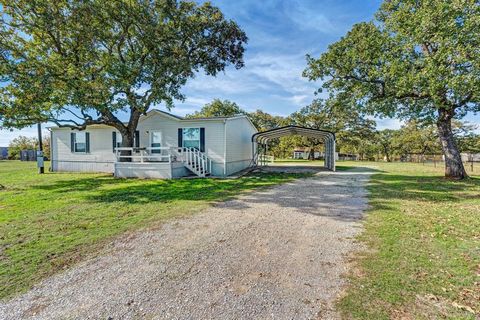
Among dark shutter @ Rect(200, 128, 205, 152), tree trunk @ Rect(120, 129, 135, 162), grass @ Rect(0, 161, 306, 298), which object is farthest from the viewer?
dark shutter @ Rect(200, 128, 205, 152)

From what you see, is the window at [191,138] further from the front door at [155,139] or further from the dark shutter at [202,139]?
the front door at [155,139]

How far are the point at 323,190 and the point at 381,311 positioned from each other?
704 centimetres

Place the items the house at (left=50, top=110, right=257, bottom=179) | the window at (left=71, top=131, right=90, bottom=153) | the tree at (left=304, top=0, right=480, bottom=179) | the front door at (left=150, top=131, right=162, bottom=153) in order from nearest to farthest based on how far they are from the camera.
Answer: the tree at (left=304, top=0, right=480, bottom=179)
the house at (left=50, top=110, right=257, bottom=179)
the front door at (left=150, top=131, right=162, bottom=153)
the window at (left=71, top=131, right=90, bottom=153)

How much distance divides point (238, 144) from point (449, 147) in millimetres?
11107

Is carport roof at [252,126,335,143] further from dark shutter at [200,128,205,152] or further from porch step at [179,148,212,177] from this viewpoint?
porch step at [179,148,212,177]

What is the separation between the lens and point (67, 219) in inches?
213

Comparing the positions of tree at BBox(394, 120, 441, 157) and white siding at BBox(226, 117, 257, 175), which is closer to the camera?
white siding at BBox(226, 117, 257, 175)

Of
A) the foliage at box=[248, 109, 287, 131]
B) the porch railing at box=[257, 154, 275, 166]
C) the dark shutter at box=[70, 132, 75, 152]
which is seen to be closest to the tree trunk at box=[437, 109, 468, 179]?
the porch railing at box=[257, 154, 275, 166]

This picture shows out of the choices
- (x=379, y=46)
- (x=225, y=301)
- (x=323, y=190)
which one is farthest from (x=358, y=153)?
(x=225, y=301)

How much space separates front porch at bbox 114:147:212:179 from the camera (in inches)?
496

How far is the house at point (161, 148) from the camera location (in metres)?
13.2

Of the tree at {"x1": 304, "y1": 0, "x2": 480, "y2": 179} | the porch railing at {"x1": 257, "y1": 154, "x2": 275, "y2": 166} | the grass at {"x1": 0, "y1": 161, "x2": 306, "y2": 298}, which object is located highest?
the tree at {"x1": 304, "y1": 0, "x2": 480, "y2": 179}

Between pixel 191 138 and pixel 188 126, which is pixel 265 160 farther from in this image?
pixel 188 126

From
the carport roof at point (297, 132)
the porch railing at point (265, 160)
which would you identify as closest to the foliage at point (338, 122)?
the porch railing at point (265, 160)
